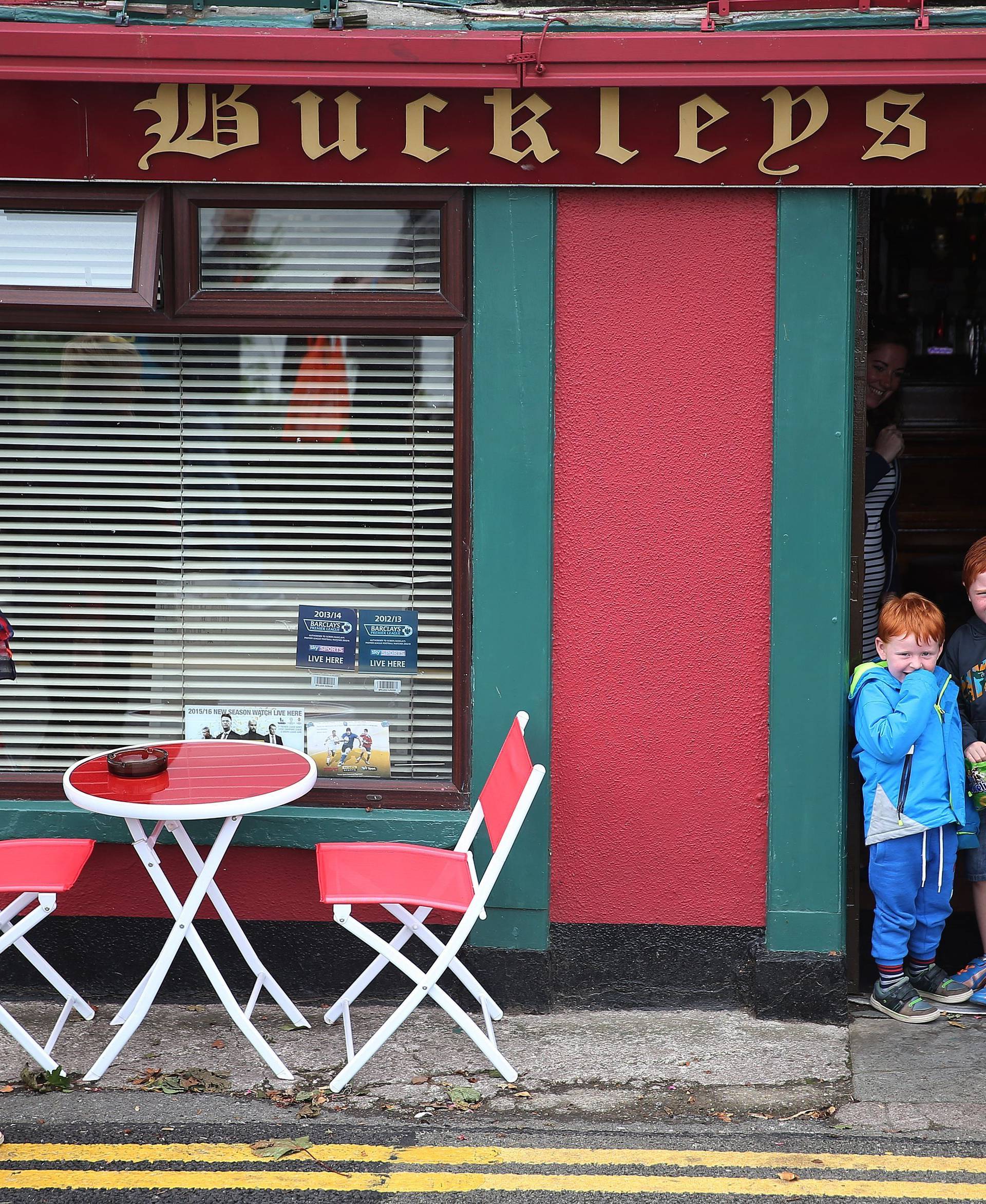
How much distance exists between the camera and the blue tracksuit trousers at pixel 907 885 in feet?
14.6

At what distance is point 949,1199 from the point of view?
3.45m

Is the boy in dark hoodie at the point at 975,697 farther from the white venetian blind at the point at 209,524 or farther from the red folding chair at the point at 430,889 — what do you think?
the white venetian blind at the point at 209,524

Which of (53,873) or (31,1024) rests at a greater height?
(53,873)

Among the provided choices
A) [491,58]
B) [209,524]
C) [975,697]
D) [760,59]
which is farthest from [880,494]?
[209,524]

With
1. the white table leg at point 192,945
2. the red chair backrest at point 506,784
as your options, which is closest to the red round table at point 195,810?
the white table leg at point 192,945

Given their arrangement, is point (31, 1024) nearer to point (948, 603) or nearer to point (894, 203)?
point (948, 603)

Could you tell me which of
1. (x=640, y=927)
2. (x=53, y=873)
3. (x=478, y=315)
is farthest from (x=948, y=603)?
(x=53, y=873)

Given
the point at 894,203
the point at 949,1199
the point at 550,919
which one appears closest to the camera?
the point at 949,1199

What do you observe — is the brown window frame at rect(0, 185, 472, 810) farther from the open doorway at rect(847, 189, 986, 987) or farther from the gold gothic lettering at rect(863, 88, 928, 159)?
the open doorway at rect(847, 189, 986, 987)

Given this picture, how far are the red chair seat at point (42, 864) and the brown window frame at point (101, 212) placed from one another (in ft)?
6.28

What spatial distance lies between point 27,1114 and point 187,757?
1.22 meters

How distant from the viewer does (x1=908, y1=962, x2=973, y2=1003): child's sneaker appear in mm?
4629

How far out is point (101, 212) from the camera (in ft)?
14.8

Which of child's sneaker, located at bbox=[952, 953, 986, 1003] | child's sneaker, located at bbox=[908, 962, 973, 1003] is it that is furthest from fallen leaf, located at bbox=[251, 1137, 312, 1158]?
child's sneaker, located at bbox=[952, 953, 986, 1003]
